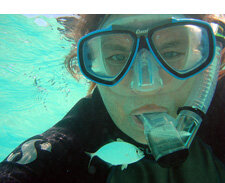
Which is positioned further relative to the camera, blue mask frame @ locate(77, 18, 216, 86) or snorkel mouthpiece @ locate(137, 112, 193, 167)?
blue mask frame @ locate(77, 18, 216, 86)

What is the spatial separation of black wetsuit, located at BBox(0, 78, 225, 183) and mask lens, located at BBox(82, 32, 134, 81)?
1076 mm

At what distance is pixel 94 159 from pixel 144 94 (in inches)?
60.1

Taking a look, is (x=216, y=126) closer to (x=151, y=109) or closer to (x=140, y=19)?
(x=151, y=109)

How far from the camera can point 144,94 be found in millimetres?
1827

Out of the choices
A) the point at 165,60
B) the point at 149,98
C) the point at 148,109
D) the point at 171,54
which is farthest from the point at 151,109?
the point at 171,54

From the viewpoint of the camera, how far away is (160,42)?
1.90 m

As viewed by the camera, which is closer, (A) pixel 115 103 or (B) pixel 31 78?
(A) pixel 115 103

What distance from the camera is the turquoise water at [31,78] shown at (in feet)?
20.0

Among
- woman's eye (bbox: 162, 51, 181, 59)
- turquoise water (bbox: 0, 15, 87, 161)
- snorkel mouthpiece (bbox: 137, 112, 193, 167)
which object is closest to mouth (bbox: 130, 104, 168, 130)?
snorkel mouthpiece (bbox: 137, 112, 193, 167)

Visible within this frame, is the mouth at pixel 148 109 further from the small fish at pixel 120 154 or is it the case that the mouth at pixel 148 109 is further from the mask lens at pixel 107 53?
the small fish at pixel 120 154

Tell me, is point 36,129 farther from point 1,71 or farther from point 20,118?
point 1,71

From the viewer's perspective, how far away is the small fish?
2381 millimetres

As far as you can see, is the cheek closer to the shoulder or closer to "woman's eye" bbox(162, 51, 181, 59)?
"woman's eye" bbox(162, 51, 181, 59)
